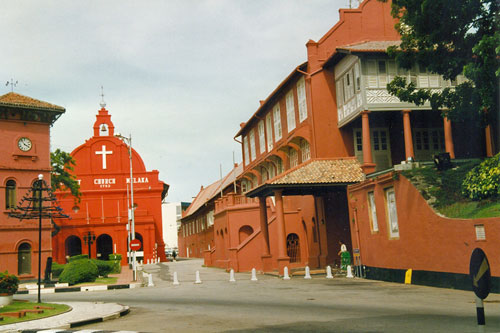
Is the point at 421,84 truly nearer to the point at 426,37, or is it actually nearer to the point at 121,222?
the point at 426,37

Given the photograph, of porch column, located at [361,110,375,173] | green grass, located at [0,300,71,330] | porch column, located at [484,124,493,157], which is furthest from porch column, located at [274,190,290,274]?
green grass, located at [0,300,71,330]

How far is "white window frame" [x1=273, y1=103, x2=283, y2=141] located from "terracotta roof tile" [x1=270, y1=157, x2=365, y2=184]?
964 centimetres

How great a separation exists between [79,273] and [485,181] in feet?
65.8

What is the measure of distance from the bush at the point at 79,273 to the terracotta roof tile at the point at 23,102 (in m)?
12.0

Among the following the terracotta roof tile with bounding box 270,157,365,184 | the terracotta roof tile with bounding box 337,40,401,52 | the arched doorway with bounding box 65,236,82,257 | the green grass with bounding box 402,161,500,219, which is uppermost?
the terracotta roof tile with bounding box 337,40,401,52

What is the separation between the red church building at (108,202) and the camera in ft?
178

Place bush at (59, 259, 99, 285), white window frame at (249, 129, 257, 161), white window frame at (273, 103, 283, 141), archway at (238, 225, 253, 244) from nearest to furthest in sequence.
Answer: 1. bush at (59, 259, 99, 285)
2. archway at (238, 225, 253, 244)
3. white window frame at (273, 103, 283, 141)
4. white window frame at (249, 129, 257, 161)

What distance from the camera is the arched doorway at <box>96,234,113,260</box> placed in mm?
55750

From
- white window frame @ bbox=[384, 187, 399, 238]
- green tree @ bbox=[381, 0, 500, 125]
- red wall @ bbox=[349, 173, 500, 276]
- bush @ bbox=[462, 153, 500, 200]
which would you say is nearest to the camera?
green tree @ bbox=[381, 0, 500, 125]

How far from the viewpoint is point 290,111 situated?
34.3 metres

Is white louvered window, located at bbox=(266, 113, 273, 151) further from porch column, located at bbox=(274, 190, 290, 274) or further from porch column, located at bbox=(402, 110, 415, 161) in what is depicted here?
porch column, located at bbox=(402, 110, 415, 161)

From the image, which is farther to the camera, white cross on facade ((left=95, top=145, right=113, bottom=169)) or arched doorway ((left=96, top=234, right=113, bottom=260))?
white cross on facade ((left=95, top=145, right=113, bottom=169))

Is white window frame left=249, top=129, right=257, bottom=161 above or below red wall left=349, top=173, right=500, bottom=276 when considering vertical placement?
above

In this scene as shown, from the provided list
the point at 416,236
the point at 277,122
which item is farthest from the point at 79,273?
the point at 416,236
